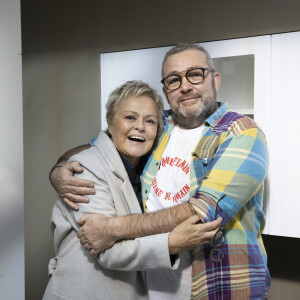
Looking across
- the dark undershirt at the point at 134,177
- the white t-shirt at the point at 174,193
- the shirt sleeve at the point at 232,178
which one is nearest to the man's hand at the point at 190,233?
the shirt sleeve at the point at 232,178

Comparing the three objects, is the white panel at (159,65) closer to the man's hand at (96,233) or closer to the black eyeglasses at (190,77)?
the black eyeglasses at (190,77)

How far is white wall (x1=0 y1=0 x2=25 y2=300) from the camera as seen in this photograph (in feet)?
3.89


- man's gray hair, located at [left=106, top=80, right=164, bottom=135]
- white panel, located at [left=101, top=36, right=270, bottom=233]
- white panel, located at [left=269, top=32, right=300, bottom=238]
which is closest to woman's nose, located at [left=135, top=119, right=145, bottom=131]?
man's gray hair, located at [left=106, top=80, right=164, bottom=135]

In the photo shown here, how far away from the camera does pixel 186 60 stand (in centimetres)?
154

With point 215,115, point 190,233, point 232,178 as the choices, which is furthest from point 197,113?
point 190,233

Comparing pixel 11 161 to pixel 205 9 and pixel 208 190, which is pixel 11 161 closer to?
pixel 208 190

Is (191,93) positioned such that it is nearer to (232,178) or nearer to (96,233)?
(232,178)

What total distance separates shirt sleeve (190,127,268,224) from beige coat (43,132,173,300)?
0.20m

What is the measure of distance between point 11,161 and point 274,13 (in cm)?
159

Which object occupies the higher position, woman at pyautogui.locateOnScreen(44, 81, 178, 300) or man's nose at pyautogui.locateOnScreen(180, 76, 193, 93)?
man's nose at pyautogui.locateOnScreen(180, 76, 193, 93)

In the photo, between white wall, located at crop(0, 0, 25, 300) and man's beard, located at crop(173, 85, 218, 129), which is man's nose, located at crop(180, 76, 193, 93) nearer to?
man's beard, located at crop(173, 85, 218, 129)

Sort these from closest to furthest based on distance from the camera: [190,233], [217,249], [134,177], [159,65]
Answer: [190,233] → [217,249] → [134,177] → [159,65]

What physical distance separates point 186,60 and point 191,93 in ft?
0.51

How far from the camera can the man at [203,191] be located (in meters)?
1.23
